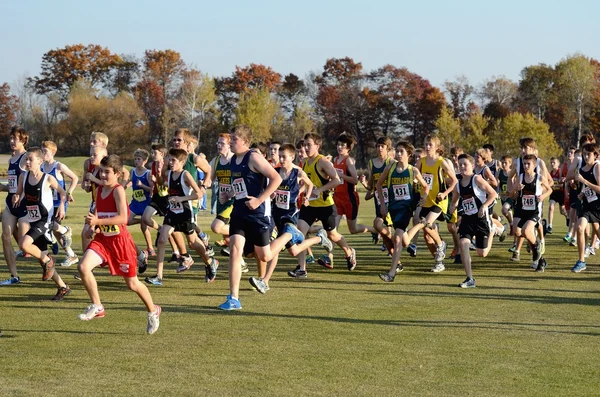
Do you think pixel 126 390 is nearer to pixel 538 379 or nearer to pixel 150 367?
pixel 150 367

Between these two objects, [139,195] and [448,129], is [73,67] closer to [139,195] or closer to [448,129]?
[448,129]

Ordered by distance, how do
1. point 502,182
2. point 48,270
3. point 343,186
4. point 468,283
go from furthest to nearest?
point 502,182 → point 343,186 → point 468,283 → point 48,270

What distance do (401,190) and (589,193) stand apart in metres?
3.09

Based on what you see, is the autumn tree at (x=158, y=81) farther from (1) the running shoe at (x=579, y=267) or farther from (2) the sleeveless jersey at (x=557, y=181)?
(1) the running shoe at (x=579, y=267)

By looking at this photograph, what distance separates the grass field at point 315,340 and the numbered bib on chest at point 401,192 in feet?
3.99

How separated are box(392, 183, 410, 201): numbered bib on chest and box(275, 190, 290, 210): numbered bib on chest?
5.99 ft

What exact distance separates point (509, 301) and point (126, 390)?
5.87 metres

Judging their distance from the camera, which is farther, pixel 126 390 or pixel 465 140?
pixel 465 140

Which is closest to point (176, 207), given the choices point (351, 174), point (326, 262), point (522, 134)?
point (326, 262)

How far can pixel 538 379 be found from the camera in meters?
6.58

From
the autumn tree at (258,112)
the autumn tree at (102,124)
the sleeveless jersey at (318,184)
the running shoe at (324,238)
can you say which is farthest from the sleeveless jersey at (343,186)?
the autumn tree at (102,124)

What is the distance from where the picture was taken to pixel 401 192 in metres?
13.0

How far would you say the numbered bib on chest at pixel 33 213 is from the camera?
36.9ft

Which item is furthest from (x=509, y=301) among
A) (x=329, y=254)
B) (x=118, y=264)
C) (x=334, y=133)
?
(x=334, y=133)
